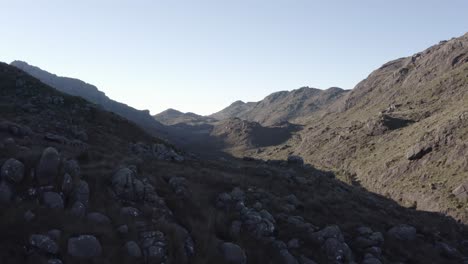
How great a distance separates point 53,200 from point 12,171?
1.58 metres

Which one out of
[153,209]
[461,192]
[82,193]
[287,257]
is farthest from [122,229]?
[461,192]

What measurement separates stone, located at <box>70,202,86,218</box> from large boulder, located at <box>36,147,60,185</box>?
115cm

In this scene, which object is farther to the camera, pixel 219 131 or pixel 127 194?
pixel 219 131

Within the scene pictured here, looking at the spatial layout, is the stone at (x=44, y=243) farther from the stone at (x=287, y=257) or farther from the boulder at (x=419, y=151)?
the boulder at (x=419, y=151)

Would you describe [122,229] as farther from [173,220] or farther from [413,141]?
[413,141]

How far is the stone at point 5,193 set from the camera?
33.9 feet

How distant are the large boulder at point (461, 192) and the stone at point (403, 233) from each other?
30.0 m

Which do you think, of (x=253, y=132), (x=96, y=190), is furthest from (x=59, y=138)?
(x=253, y=132)

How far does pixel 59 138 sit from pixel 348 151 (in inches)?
2673

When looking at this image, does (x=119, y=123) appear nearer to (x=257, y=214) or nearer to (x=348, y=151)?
(x=257, y=214)

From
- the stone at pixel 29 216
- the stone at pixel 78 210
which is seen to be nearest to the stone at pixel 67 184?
the stone at pixel 78 210

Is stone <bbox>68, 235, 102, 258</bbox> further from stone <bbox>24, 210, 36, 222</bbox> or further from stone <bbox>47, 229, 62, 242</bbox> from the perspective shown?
stone <bbox>24, 210, 36, 222</bbox>

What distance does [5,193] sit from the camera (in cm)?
1048

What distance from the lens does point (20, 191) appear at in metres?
10.9
